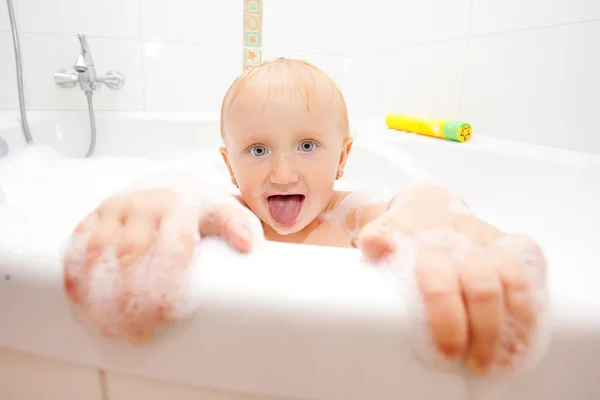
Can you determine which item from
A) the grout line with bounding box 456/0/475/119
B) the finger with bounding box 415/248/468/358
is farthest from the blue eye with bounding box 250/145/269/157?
the grout line with bounding box 456/0/475/119

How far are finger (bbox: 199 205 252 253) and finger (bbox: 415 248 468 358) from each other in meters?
0.15

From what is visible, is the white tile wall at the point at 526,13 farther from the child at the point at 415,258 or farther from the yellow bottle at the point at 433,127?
the child at the point at 415,258

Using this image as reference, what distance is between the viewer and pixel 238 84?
2.54 feet

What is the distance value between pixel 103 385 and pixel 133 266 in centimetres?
12

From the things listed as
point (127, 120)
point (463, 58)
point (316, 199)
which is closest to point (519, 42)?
point (463, 58)

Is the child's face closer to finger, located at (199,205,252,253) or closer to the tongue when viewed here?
the tongue

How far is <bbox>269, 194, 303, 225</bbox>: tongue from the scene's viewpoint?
76 cm

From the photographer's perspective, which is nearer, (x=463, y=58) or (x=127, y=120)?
(x=463, y=58)

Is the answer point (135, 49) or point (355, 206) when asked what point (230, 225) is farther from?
point (135, 49)

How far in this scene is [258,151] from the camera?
29.3 inches

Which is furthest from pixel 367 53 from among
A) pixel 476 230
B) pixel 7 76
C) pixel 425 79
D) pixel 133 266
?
pixel 133 266

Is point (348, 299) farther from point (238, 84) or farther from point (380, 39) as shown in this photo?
point (380, 39)

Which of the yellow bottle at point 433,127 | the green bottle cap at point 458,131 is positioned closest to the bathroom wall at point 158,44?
the yellow bottle at point 433,127

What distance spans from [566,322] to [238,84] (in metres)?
0.62
